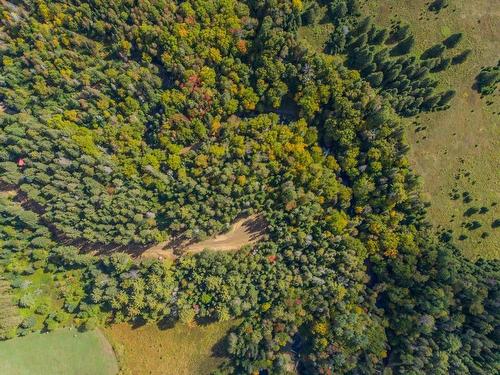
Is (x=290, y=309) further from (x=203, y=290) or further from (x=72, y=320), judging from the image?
(x=72, y=320)

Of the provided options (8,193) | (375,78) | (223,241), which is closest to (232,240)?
(223,241)

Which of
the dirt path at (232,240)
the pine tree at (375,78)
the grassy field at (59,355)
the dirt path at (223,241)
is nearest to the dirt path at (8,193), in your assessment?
the dirt path at (223,241)

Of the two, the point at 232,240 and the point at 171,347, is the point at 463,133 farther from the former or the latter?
the point at 171,347

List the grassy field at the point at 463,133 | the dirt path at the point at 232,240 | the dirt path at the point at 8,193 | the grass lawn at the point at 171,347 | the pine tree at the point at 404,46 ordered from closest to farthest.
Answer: the pine tree at the point at 404,46 → the grassy field at the point at 463,133 → the grass lawn at the point at 171,347 → the dirt path at the point at 8,193 → the dirt path at the point at 232,240

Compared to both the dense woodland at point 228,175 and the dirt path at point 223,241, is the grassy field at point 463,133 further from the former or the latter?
the dirt path at point 223,241

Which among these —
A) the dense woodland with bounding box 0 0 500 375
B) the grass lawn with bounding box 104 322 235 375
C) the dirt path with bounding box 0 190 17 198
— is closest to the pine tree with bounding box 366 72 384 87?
the dense woodland with bounding box 0 0 500 375

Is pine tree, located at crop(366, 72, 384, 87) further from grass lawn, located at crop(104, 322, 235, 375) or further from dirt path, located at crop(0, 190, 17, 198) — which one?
dirt path, located at crop(0, 190, 17, 198)

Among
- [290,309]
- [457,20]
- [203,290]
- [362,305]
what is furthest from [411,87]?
[203,290]
